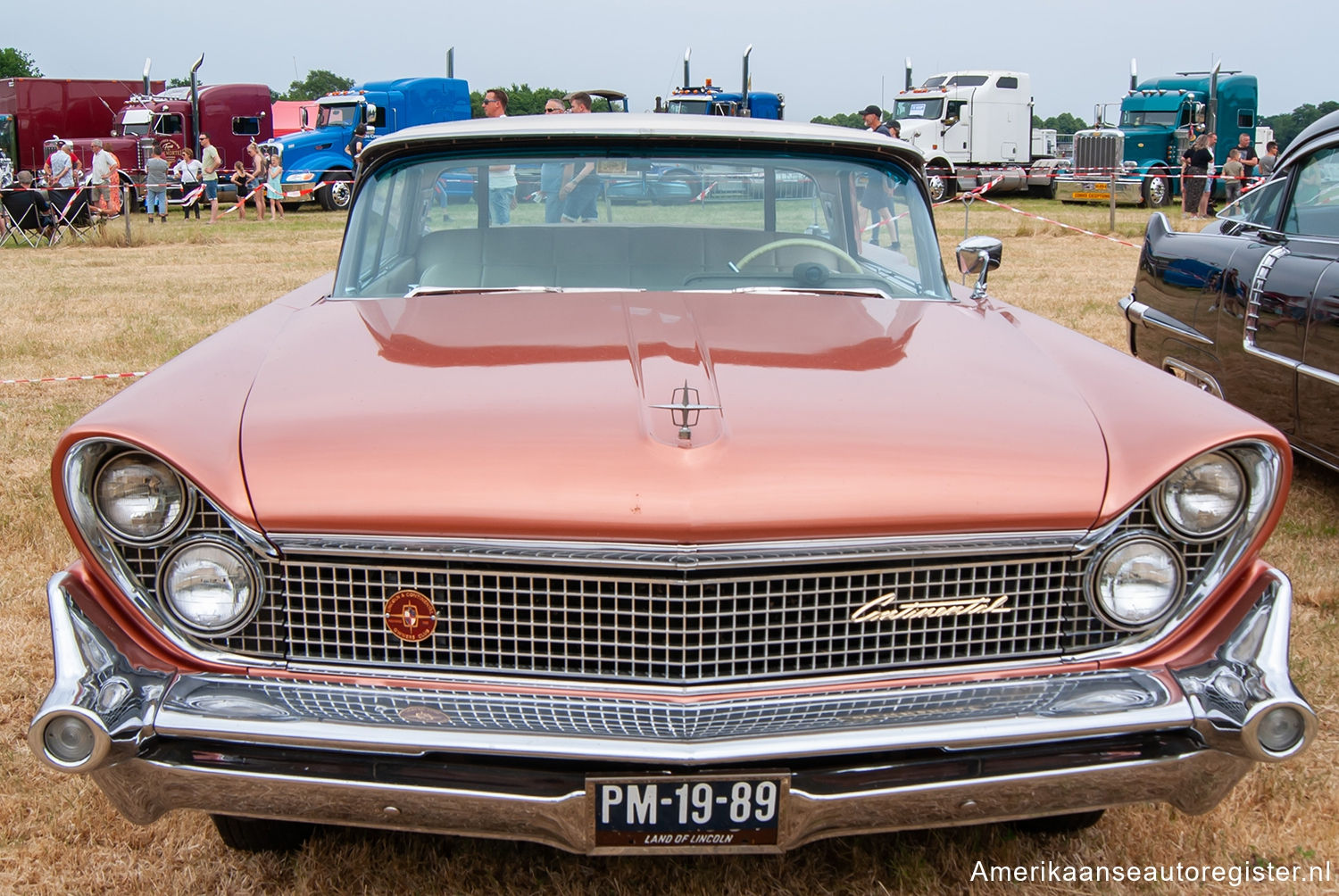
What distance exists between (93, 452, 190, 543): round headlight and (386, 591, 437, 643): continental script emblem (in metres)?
0.42

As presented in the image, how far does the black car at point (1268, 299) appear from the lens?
4484mm

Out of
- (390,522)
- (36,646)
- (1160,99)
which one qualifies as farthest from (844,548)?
(1160,99)

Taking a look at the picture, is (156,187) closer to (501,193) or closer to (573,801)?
(501,193)

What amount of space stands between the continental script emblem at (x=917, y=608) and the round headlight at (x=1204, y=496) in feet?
1.14

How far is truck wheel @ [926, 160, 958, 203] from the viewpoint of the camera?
25.0m

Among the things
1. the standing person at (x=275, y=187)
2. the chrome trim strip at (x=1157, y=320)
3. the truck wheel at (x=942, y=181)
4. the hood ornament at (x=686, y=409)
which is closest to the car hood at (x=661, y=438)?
the hood ornament at (x=686, y=409)

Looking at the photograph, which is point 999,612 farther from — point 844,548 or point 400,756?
point 400,756

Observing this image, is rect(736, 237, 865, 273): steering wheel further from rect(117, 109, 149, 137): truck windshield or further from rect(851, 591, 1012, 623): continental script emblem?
rect(117, 109, 149, 137): truck windshield

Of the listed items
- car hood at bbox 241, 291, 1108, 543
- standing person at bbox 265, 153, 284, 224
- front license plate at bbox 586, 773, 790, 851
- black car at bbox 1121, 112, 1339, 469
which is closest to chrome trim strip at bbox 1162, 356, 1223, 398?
black car at bbox 1121, 112, 1339, 469

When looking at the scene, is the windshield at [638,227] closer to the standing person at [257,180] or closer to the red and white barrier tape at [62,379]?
the red and white barrier tape at [62,379]

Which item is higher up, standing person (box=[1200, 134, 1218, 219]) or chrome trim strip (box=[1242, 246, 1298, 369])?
standing person (box=[1200, 134, 1218, 219])

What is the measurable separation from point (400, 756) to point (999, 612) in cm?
103

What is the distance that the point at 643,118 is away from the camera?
134 inches

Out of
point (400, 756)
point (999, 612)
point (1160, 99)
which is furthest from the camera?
point (1160, 99)
